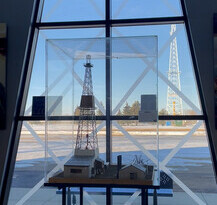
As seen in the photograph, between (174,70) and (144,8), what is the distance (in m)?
0.80

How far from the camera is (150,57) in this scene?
2.44m

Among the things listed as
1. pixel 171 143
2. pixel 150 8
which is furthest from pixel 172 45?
pixel 171 143

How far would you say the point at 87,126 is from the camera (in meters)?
2.46

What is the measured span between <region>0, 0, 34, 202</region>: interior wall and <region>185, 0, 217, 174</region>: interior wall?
1817 mm

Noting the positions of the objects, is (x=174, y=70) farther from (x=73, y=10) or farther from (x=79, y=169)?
(x=79, y=169)

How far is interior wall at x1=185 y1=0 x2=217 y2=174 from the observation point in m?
2.89

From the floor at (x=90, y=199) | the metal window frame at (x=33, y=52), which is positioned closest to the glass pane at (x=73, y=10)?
the metal window frame at (x=33, y=52)

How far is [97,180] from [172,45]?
1.79 metres

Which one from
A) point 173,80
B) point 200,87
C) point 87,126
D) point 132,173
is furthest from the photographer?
point 173,80

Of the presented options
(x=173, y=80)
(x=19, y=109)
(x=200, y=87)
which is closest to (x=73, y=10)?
(x=19, y=109)

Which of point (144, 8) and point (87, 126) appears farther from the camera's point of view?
point (144, 8)

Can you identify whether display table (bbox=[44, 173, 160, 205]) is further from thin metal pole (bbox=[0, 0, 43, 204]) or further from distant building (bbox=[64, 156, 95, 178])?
thin metal pole (bbox=[0, 0, 43, 204])

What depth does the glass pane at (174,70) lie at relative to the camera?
119 inches

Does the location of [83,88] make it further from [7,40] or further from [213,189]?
[213,189]
